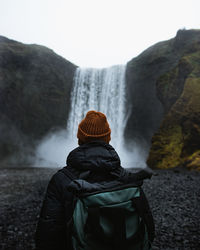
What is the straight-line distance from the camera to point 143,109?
1179 inches

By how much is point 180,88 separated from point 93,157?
2006cm

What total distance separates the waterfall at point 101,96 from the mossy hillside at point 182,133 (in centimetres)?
1394

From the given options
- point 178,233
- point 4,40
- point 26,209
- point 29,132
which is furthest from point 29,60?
point 178,233

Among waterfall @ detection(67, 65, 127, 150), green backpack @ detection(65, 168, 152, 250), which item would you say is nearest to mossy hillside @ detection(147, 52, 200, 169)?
green backpack @ detection(65, 168, 152, 250)

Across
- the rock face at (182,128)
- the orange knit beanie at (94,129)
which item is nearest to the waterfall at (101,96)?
the rock face at (182,128)

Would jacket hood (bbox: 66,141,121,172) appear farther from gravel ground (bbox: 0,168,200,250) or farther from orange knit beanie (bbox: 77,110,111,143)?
gravel ground (bbox: 0,168,200,250)

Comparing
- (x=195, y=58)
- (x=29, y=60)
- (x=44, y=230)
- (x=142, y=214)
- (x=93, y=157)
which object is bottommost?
(x=44, y=230)

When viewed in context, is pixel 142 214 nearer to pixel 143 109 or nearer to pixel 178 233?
pixel 178 233

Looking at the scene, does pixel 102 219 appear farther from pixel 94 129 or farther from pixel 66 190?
pixel 94 129

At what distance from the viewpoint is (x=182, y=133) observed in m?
15.4

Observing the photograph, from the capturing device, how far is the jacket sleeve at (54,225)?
1.66m

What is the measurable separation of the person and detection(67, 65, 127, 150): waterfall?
93.2ft

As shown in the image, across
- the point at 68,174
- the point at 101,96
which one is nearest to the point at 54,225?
the point at 68,174

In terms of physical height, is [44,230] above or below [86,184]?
below
